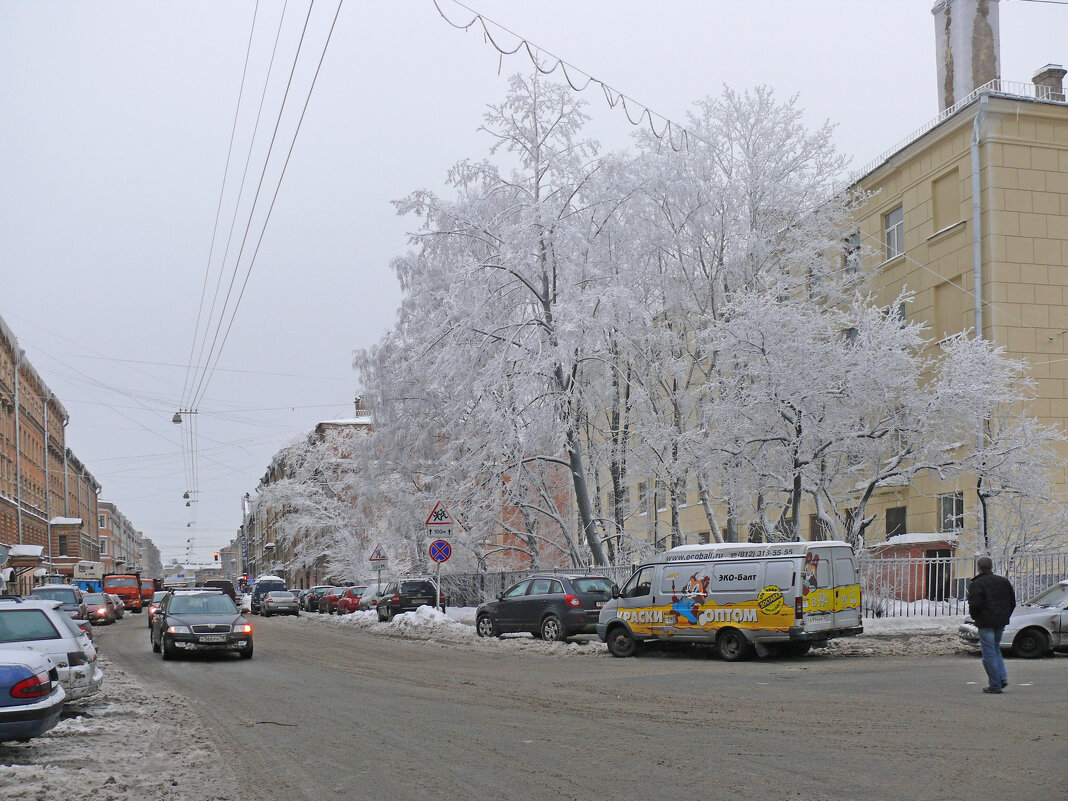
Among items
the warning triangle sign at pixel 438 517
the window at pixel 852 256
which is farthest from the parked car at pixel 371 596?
the window at pixel 852 256

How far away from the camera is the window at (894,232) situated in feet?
113

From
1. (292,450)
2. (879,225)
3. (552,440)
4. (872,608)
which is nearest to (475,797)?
(872,608)

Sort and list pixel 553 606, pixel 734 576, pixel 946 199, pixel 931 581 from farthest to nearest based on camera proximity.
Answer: pixel 946 199 < pixel 931 581 < pixel 553 606 < pixel 734 576

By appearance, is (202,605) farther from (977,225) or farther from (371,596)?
(977,225)

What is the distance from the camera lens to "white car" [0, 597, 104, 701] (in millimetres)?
12688

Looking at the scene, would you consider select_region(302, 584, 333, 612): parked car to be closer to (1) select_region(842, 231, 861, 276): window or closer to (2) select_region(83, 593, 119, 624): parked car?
(2) select_region(83, 593, 119, 624): parked car

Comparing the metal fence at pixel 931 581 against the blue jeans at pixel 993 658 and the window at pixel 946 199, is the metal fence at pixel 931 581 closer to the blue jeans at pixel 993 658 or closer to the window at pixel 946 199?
the window at pixel 946 199

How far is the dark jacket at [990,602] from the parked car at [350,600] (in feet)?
117

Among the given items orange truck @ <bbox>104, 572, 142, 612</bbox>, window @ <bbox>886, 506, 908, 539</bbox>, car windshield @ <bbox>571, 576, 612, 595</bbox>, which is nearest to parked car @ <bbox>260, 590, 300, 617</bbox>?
orange truck @ <bbox>104, 572, 142, 612</bbox>

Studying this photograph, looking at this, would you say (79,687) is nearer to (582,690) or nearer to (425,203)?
(582,690)

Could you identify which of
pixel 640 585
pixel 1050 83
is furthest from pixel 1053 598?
pixel 1050 83

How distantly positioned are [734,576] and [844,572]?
2016 millimetres

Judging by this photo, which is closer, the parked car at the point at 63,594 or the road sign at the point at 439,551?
the road sign at the point at 439,551

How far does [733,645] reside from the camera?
62.3ft
